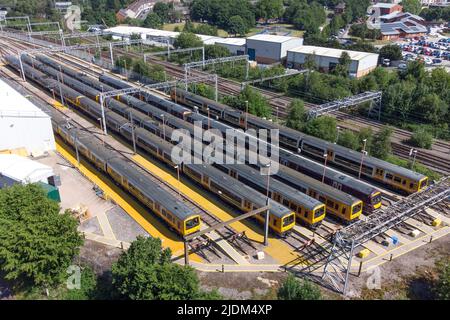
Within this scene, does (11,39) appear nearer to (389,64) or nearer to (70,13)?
(70,13)

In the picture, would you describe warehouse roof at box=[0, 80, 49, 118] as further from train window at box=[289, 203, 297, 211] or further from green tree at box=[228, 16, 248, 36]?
green tree at box=[228, 16, 248, 36]

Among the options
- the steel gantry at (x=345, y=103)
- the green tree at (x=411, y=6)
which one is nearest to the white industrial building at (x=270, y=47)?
the steel gantry at (x=345, y=103)

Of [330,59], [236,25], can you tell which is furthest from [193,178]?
[236,25]

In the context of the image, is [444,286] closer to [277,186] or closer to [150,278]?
[277,186]

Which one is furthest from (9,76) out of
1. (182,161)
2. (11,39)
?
(182,161)

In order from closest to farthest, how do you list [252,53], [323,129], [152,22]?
[323,129], [252,53], [152,22]

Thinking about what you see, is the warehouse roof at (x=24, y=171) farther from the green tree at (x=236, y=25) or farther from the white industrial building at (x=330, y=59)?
the green tree at (x=236, y=25)
